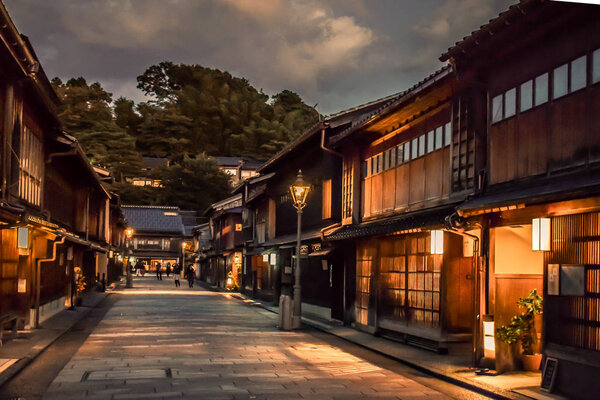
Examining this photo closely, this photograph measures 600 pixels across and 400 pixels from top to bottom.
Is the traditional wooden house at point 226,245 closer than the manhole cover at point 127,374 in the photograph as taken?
No

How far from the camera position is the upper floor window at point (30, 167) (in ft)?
64.4

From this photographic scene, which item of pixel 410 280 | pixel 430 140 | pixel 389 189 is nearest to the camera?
pixel 430 140

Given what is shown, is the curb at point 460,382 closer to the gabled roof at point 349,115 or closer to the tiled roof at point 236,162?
the gabled roof at point 349,115

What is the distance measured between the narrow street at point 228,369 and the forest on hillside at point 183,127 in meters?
61.4

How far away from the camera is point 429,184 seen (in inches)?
693

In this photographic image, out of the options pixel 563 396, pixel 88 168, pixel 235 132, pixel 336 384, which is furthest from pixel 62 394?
pixel 235 132

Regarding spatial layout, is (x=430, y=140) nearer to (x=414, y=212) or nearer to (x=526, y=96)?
(x=414, y=212)

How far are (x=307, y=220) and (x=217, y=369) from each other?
18323mm

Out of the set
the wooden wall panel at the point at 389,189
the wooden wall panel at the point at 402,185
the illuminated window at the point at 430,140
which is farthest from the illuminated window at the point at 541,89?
the wooden wall panel at the point at 389,189

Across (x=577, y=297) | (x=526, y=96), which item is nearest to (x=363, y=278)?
(x=526, y=96)

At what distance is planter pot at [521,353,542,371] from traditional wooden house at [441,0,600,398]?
530 millimetres

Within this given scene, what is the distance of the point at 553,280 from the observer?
11.2 m

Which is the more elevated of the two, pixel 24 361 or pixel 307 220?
pixel 307 220

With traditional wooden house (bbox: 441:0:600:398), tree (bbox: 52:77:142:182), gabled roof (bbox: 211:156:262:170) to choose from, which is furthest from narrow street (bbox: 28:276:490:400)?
gabled roof (bbox: 211:156:262:170)
